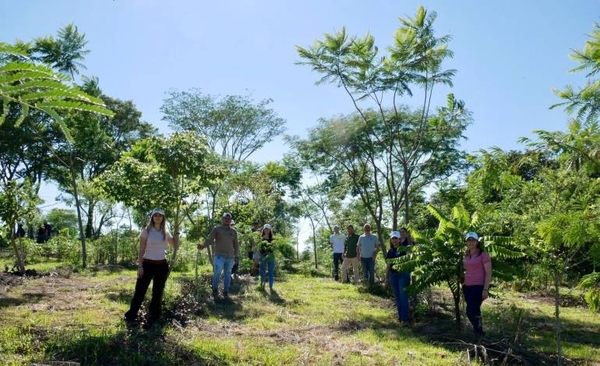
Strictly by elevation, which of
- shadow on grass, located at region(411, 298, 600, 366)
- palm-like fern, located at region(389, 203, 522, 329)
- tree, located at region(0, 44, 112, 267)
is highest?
tree, located at region(0, 44, 112, 267)

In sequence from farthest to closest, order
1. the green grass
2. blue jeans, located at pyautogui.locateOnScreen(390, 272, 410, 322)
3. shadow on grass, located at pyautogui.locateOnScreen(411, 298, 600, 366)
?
blue jeans, located at pyautogui.locateOnScreen(390, 272, 410, 322) → shadow on grass, located at pyautogui.locateOnScreen(411, 298, 600, 366) → the green grass

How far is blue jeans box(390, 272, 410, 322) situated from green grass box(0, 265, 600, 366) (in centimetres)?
25

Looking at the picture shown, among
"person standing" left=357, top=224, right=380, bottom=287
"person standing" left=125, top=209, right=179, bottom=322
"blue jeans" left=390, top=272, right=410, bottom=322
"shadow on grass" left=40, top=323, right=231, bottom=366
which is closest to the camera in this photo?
"shadow on grass" left=40, top=323, right=231, bottom=366

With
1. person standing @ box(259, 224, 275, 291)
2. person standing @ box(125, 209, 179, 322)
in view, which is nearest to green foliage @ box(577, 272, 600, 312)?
person standing @ box(125, 209, 179, 322)

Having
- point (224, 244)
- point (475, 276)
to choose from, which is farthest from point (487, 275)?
point (224, 244)

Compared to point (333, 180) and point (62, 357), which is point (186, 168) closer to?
point (62, 357)

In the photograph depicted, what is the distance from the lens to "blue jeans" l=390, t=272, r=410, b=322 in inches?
347

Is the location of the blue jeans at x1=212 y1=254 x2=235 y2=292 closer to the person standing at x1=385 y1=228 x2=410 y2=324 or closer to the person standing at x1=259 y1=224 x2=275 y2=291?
the person standing at x1=259 y1=224 x2=275 y2=291

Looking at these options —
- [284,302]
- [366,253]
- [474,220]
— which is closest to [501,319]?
[474,220]

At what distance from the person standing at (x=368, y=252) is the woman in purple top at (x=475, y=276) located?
5.32 meters

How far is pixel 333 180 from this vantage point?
2364cm

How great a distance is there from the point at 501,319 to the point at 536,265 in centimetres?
96

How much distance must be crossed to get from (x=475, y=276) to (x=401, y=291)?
178 centimetres

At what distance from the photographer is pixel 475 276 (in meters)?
7.43
